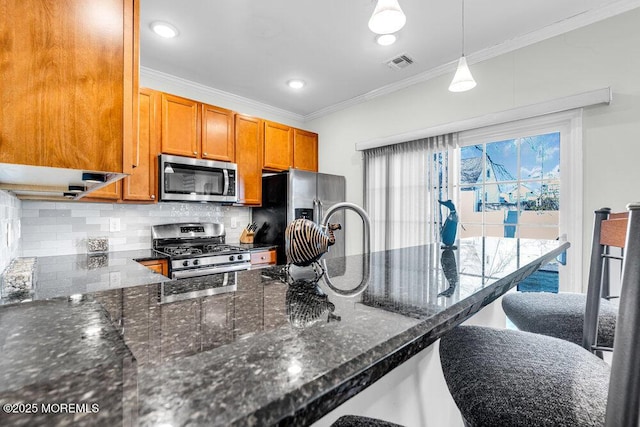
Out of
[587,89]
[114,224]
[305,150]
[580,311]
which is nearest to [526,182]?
[587,89]

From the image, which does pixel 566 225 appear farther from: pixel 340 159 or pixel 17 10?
pixel 17 10

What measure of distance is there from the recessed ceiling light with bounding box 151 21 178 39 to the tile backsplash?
5.22 ft

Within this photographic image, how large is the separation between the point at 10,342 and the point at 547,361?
1.07 meters

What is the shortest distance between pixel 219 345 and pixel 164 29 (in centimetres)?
281

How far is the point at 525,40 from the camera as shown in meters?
2.47

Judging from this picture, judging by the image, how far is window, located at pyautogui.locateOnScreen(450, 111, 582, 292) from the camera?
2.29m

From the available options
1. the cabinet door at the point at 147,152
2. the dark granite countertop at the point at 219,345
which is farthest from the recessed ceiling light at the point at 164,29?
the dark granite countertop at the point at 219,345

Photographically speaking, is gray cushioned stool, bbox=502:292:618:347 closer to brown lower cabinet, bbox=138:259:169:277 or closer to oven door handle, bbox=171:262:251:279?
oven door handle, bbox=171:262:251:279

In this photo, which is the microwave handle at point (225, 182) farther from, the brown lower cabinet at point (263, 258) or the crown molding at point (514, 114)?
the crown molding at point (514, 114)

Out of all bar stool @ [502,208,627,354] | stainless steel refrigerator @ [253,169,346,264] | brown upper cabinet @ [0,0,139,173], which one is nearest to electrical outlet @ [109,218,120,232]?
stainless steel refrigerator @ [253,169,346,264]

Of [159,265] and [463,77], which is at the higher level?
[463,77]

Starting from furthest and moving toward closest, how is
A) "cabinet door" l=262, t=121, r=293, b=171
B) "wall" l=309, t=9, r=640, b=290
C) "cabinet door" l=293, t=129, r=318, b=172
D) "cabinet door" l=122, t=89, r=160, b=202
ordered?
"cabinet door" l=293, t=129, r=318, b=172 → "cabinet door" l=262, t=121, r=293, b=171 → "cabinet door" l=122, t=89, r=160, b=202 → "wall" l=309, t=9, r=640, b=290

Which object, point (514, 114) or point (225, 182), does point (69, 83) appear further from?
point (514, 114)

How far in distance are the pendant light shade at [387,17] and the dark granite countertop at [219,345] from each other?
1.22 metres
